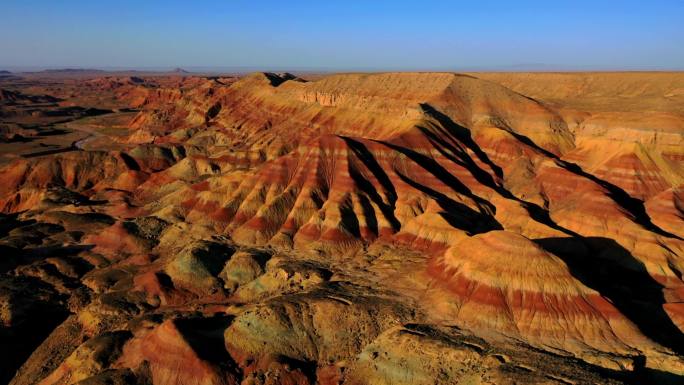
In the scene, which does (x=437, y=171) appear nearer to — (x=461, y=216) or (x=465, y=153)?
(x=465, y=153)

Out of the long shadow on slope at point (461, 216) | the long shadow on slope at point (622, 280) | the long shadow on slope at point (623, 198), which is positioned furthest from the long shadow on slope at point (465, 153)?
the long shadow on slope at point (623, 198)

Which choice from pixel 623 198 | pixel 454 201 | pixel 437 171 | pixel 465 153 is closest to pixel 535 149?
pixel 465 153

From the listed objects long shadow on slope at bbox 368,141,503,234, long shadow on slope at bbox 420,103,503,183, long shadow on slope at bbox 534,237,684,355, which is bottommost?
long shadow on slope at bbox 534,237,684,355

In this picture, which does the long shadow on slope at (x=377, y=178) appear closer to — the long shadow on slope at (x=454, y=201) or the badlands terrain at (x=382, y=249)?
the badlands terrain at (x=382, y=249)

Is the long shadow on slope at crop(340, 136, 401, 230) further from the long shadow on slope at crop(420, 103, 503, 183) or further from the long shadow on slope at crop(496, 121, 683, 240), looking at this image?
the long shadow on slope at crop(496, 121, 683, 240)

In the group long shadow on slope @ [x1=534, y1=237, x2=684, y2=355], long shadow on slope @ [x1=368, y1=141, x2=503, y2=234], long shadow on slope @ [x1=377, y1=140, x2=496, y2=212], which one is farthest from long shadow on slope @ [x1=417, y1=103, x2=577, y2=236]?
long shadow on slope @ [x1=534, y1=237, x2=684, y2=355]

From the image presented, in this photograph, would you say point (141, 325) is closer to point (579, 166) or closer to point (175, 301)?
point (175, 301)
